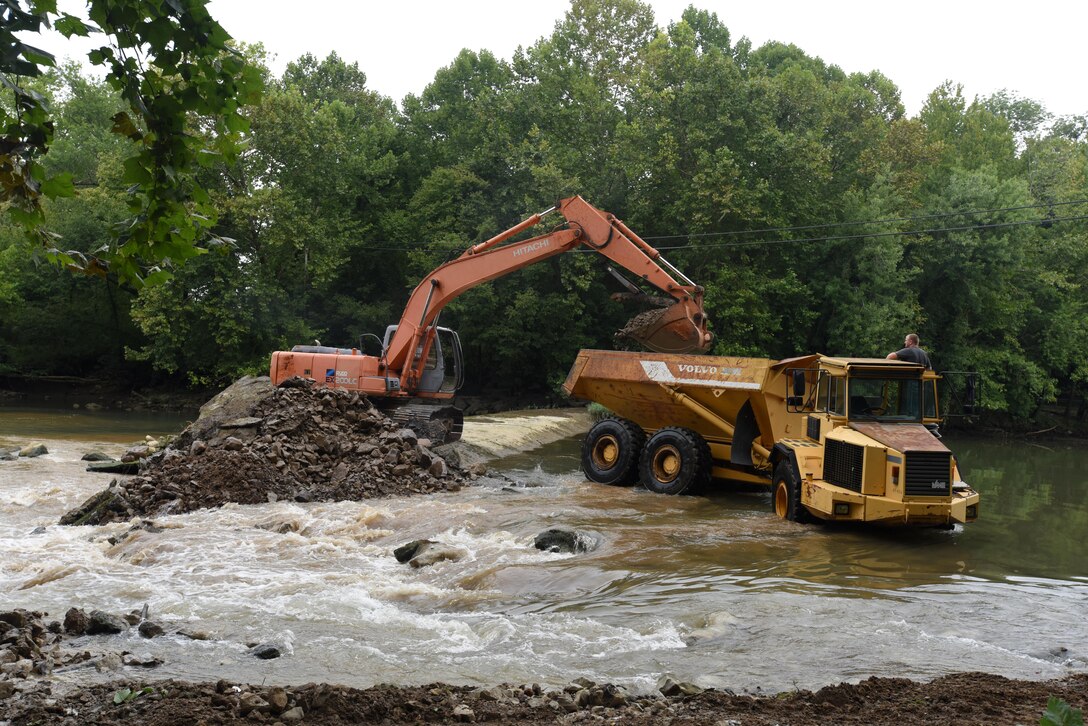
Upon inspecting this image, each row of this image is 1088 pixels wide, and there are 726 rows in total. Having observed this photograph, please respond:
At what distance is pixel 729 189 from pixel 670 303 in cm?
1766

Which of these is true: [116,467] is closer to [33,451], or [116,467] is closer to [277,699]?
[33,451]

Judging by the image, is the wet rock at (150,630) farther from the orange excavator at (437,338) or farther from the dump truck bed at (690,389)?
the orange excavator at (437,338)

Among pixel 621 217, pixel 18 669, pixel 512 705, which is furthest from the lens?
pixel 621 217

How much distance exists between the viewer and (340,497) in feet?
49.4

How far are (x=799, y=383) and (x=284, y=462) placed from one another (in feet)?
26.9

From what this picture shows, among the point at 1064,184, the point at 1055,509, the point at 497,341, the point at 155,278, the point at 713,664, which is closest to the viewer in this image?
the point at 155,278

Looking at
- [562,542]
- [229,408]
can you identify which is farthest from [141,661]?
[229,408]

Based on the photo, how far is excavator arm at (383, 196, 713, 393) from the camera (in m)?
17.2

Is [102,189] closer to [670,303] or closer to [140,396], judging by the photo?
[140,396]

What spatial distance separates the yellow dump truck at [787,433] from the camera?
456 inches

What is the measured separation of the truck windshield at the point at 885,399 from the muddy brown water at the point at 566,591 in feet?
5.25

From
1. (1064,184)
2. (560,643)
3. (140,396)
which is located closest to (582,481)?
(560,643)

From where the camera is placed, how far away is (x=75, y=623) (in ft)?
24.7

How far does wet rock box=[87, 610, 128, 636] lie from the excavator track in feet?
36.0
